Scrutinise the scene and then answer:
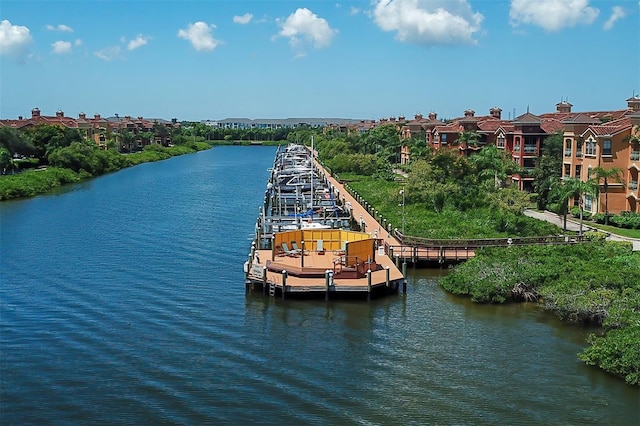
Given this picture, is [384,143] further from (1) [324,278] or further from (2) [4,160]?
(1) [324,278]

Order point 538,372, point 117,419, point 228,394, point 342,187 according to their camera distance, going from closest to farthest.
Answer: point 117,419 < point 228,394 < point 538,372 < point 342,187

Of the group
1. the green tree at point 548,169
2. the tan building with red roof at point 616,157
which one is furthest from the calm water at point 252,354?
the green tree at point 548,169

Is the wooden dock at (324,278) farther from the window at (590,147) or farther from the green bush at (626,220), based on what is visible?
the window at (590,147)

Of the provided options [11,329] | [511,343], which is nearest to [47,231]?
[11,329]

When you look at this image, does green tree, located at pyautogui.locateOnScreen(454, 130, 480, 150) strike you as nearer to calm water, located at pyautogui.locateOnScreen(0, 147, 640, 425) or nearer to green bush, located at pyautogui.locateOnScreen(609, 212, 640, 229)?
green bush, located at pyautogui.locateOnScreen(609, 212, 640, 229)

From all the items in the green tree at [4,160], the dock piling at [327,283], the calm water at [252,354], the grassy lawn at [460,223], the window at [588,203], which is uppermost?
the green tree at [4,160]

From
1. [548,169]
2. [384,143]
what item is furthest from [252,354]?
[384,143]

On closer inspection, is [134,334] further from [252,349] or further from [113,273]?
[113,273]

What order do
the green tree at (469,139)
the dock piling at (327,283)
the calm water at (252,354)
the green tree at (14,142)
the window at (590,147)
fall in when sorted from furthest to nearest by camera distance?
the green tree at (14,142) < the green tree at (469,139) < the window at (590,147) < the dock piling at (327,283) < the calm water at (252,354)
